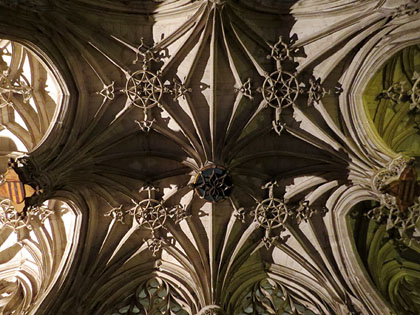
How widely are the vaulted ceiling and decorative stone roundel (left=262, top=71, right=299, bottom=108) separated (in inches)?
1.8

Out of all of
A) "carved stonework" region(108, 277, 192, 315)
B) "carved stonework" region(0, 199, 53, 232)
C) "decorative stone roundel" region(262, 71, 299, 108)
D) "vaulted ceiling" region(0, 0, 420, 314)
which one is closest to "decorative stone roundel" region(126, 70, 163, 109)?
"vaulted ceiling" region(0, 0, 420, 314)

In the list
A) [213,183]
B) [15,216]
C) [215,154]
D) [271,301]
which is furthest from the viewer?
[15,216]

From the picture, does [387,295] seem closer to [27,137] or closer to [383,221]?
[383,221]

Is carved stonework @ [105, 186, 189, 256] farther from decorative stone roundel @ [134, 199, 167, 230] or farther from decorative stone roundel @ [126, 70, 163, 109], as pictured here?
decorative stone roundel @ [126, 70, 163, 109]

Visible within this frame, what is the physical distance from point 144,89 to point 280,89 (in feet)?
12.6

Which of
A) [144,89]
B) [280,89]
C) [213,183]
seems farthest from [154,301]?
[280,89]

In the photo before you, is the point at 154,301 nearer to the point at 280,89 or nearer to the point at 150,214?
the point at 150,214

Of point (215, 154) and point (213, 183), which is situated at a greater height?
point (215, 154)

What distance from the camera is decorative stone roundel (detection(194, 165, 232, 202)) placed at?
1555 centimetres

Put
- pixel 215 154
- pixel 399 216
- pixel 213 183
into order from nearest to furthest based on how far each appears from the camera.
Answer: pixel 399 216 → pixel 213 183 → pixel 215 154

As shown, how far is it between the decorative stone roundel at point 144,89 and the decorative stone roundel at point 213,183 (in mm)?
2448

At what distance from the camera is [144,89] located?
51.4 feet

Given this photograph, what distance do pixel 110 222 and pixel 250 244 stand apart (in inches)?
166

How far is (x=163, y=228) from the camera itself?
16.4m
